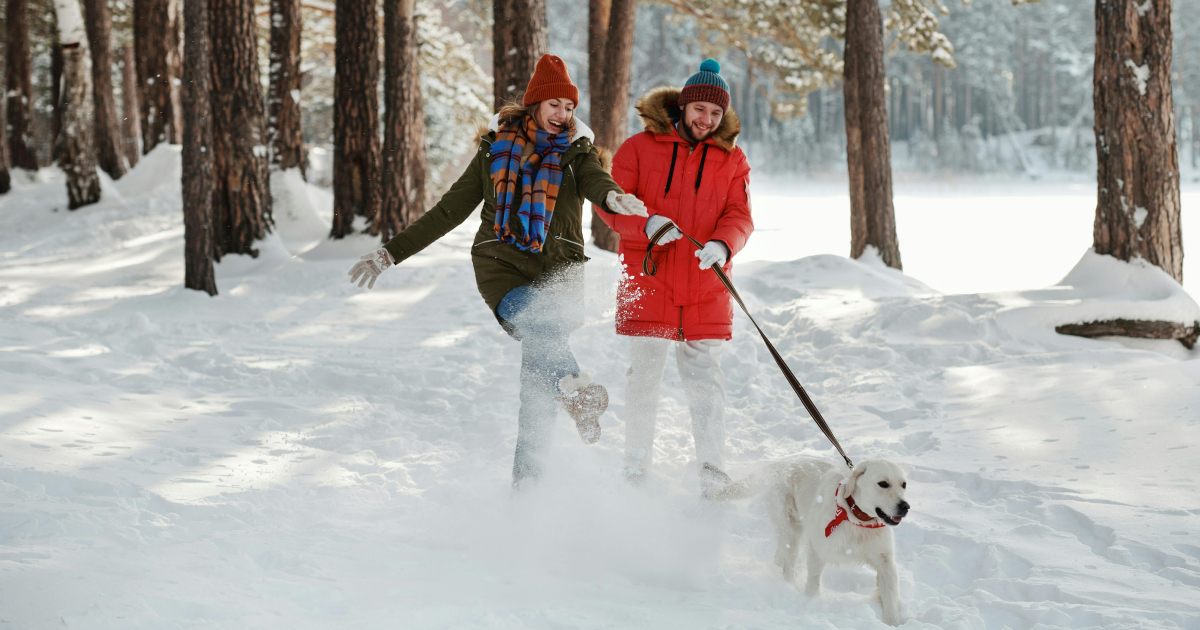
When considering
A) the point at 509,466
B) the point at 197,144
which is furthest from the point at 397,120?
the point at 509,466

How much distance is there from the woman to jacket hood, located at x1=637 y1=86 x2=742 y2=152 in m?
0.30

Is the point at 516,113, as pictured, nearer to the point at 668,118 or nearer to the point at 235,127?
the point at 668,118

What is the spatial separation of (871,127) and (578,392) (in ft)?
30.5

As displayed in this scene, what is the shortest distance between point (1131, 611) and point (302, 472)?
3.93 metres

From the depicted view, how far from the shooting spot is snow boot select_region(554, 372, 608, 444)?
3.96 metres

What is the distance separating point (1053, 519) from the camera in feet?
13.0

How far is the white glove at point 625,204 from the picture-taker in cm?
366

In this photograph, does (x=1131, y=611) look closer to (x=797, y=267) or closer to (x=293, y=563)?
(x=293, y=563)

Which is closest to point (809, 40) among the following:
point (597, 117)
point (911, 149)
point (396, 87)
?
point (597, 117)

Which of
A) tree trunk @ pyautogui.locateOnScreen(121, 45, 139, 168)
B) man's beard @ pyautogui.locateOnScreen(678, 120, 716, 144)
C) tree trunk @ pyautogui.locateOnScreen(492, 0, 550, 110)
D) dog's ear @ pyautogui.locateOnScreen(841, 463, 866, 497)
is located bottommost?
dog's ear @ pyautogui.locateOnScreen(841, 463, 866, 497)

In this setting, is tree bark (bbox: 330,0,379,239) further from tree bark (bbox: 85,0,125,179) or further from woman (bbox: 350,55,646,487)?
tree bark (bbox: 85,0,125,179)

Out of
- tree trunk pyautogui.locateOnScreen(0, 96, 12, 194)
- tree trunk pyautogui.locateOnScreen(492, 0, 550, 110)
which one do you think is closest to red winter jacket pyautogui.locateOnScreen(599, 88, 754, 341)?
tree trunk pyautogui.locateOnScreen(492, 0, 550, 110)

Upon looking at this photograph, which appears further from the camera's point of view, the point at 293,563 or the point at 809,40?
the point at 809,40

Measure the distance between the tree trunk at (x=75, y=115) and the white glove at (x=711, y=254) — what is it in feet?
59.2
